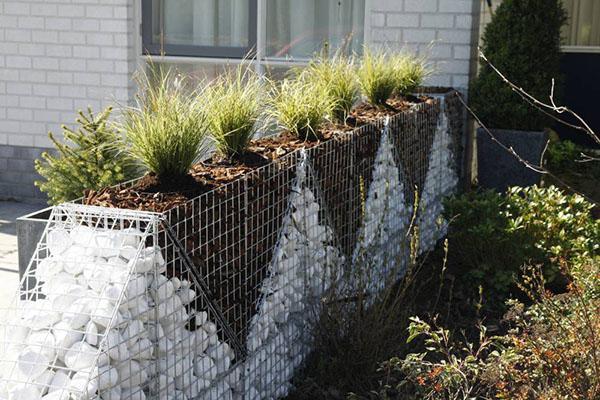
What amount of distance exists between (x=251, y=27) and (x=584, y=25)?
4.04 metres

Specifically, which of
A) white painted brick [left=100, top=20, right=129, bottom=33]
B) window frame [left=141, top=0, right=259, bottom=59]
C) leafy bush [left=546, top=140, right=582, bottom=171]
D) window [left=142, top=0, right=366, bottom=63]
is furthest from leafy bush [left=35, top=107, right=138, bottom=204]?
leafy bush [left=546, top=140, right=582, bottom=171]

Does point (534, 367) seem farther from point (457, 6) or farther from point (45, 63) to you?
point (45, 63)

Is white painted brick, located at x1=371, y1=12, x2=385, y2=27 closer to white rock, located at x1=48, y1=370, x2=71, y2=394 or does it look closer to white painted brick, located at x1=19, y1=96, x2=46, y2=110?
white painted brick, located at x1=19, y1=96, x2=46, y2=110

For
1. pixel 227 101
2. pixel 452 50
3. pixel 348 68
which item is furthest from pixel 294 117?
pixel 452 50

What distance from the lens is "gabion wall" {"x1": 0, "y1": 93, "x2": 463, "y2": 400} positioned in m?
2.94

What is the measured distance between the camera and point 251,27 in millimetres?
8188

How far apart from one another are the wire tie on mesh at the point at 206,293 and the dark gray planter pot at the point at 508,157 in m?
4.06

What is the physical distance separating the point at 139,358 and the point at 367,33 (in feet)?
17.6

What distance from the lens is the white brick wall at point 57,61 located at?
27.3 ft

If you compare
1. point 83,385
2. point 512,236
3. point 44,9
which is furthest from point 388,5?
point 83,385

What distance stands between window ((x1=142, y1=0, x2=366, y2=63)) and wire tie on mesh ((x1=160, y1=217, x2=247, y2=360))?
182 inches

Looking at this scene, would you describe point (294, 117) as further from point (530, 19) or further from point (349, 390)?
point (530, 19)

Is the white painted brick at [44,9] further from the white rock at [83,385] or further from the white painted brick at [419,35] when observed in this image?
the white rock at [83,385]

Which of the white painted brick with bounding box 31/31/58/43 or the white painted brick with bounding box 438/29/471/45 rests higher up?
the white painted brick with bounding box 438/29/471/45
